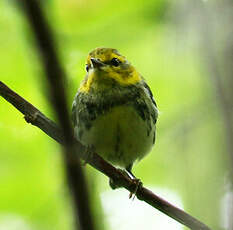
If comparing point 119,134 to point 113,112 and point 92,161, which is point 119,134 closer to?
point 113,112

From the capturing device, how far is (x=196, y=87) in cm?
623

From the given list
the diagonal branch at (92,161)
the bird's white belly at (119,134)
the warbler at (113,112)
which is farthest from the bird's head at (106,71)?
the diagonal branch at (92,161)

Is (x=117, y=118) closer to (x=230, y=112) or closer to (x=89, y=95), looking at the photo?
(x=89, y=95)

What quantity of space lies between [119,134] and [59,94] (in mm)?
3575

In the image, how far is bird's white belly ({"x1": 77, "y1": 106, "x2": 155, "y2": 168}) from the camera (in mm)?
4355

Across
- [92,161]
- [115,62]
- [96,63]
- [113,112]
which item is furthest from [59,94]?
[115,62]

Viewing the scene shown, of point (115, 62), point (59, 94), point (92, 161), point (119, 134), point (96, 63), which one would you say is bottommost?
point (59, 94)

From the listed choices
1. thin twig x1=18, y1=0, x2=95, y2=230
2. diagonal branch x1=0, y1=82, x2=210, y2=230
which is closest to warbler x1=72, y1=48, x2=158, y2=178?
diagonal branch x1=0, y1=82, x2=210, y2=230

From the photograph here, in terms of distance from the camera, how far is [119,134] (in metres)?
4.43

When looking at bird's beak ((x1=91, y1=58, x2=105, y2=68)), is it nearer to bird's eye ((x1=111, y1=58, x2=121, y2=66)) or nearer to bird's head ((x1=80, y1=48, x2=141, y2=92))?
bird's head ((x1=80, y1=48, x2=141, y2=92))

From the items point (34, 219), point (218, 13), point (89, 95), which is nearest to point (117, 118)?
point (89, 95)

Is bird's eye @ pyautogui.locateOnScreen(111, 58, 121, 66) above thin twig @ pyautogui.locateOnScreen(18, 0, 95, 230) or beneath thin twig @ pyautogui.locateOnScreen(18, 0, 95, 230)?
above

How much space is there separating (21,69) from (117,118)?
1.48 m

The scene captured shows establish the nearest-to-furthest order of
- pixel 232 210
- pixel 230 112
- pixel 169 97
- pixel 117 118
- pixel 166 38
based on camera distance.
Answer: pixel 232 210, pixel 230 112, pixel 117 118, pixel 166 38, pixel 169 97
